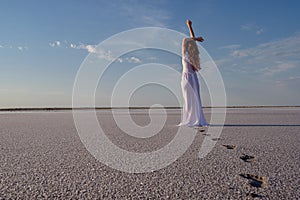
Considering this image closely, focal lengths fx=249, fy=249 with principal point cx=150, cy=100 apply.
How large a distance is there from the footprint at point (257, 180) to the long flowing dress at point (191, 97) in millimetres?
4501

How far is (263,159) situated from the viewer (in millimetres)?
3000

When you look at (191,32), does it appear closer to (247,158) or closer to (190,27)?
(190,27)

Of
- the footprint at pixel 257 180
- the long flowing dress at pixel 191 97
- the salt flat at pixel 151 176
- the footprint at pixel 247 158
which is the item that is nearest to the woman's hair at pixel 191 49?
the long flowing dress at pixel 191 97

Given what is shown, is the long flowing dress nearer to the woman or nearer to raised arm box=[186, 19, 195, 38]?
the woman

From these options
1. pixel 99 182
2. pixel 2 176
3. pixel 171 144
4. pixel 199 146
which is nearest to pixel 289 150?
pixel 199 146

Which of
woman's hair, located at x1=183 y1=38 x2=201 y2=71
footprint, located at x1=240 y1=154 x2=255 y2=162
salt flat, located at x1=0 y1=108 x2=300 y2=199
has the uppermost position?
woman's hair, located at x1=183 y1=38 x2=201 y2=71

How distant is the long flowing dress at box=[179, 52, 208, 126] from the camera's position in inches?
269

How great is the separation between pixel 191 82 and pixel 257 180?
15.9ft

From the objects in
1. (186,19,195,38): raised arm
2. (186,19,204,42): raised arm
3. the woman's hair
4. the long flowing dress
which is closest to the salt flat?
the long flowing dress

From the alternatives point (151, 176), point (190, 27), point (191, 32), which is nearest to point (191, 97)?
point (191, 32)

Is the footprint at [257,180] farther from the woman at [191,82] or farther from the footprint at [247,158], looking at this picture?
the woman at [191,82]

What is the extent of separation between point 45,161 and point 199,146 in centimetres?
221

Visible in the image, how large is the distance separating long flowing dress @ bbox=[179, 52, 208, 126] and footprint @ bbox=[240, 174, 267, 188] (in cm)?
450

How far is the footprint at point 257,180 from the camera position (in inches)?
82.5
